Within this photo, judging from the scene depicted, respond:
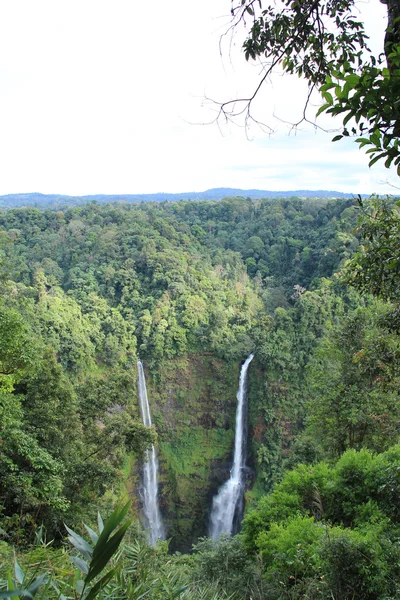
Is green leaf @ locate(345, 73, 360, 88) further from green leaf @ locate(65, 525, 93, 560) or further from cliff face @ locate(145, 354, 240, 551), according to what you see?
cliff face @ locate(145, 354, 240, 551)

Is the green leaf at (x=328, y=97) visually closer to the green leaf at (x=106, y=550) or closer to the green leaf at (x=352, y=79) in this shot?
the green leaf at (x=352, y=79)

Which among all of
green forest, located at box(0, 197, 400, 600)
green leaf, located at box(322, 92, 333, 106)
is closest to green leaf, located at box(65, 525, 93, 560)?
green forest, located at box(0, 197, 400, 600)

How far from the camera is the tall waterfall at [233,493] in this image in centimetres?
1922

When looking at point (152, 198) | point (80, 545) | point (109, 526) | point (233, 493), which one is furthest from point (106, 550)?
point (152, 198)

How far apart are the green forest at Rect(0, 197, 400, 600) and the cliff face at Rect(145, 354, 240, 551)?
3.2 inches

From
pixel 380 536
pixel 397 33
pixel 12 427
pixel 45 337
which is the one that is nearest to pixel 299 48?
pixel 397 33

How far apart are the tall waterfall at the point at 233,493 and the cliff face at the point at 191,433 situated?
1.42 feet

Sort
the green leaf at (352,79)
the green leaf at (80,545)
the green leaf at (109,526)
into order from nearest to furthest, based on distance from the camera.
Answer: the green leaf at (109,526) → the green leaf at (80,545) → the green leaf at (352,79)

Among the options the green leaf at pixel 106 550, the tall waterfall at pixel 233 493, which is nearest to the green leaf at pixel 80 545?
the green leaf at pixel 106 550

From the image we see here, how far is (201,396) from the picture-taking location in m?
23.0

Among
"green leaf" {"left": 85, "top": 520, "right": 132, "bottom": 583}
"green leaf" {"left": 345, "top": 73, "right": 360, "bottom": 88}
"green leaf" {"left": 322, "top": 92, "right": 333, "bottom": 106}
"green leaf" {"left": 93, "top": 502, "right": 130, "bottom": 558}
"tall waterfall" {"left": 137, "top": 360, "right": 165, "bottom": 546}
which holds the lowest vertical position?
"tall waterfall" {"left": 137, "top": 360, "right": 165, "bottom": 546}

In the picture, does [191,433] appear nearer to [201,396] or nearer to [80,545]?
[201,396]

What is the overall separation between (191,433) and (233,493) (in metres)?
3.80

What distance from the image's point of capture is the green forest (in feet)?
12.4
